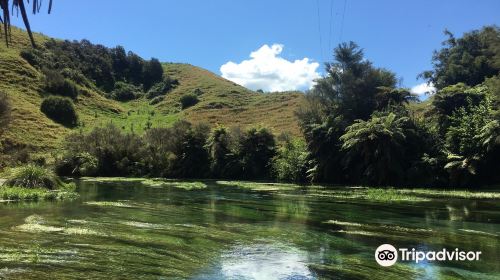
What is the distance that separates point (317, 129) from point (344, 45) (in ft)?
34.2

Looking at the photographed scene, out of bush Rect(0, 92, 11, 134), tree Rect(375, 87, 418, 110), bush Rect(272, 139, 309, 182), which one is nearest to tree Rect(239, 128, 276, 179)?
bush Rect(272, 139, 309, 182)

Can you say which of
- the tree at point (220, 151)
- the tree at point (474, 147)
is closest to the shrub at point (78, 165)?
the tree at point (220, 151)

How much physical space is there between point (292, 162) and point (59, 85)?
57.5 m

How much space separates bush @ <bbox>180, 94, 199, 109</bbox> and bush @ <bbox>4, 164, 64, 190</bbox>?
2896 inches

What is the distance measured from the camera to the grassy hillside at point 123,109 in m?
69.6

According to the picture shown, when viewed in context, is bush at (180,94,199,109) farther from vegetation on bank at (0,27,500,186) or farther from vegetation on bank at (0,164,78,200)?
vegetation on bank at (0,164,78,200)

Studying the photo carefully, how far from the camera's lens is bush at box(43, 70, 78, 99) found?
286 feet

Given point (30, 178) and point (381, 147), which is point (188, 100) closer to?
point (381, 147)

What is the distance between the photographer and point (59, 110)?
259 ft

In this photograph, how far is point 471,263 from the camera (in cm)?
1013

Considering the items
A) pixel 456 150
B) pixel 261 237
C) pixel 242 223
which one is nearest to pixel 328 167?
pixel 456 150

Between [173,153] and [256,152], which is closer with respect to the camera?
[256,152]

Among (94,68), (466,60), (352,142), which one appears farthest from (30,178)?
(94,68)

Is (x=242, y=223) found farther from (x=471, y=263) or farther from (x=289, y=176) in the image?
(x=289, y=176)
